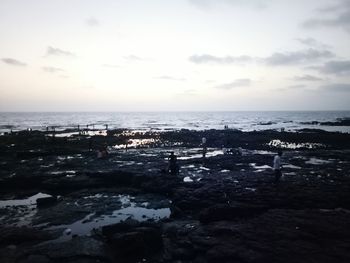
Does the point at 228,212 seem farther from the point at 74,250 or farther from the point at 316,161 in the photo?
the point at 316,161

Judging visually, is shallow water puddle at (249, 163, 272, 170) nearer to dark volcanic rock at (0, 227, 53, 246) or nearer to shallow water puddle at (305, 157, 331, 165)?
shallow water puddle at (305, 157, 331, 165)

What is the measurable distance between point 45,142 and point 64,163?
20279 mm

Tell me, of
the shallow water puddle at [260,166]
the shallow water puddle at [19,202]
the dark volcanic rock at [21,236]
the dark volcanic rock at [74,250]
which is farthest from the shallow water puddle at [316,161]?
the dark volcanic rock at [21,236]

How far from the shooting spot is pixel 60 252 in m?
10.7

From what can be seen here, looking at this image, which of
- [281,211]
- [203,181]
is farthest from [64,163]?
[281,211]

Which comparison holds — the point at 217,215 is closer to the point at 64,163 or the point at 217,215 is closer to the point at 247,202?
the point at 247,202

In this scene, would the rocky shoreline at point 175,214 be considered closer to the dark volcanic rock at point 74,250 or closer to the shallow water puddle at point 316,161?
the dark volcanic rock at point 74,250

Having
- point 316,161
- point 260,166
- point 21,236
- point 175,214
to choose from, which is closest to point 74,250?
point 21,236

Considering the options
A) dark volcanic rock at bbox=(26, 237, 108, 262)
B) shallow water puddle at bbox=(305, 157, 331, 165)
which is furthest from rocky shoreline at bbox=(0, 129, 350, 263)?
shallow water puddle at bbox=(305, 157, 331, 165)

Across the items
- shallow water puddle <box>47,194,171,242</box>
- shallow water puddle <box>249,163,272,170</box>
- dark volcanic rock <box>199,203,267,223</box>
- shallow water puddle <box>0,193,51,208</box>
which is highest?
dark volcanic rock <box>199,203,267,223</box>

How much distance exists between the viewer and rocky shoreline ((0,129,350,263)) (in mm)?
10648

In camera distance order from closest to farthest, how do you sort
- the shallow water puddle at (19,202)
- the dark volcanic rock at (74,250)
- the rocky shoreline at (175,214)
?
the dark volcanic rock at (74,250) < the rocky shoreline at (175,214) < the shallow water puddle at (19,202)

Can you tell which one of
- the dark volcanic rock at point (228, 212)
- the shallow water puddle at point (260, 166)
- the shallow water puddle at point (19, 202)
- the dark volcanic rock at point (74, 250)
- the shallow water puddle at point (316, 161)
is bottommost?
the shallow water puddle at point (19, 202)

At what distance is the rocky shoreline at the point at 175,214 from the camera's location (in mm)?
10648
